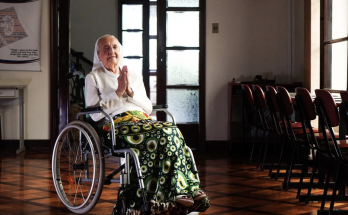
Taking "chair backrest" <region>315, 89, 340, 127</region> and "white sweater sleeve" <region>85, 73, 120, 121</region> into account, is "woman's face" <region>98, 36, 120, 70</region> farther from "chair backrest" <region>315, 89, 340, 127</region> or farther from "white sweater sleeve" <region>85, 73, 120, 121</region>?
"chair backrest" <region>315, 89, 340, 127</region>

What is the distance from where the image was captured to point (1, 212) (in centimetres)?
321

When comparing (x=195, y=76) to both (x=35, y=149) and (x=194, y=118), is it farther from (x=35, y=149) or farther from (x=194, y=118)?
(x=35, y=149)

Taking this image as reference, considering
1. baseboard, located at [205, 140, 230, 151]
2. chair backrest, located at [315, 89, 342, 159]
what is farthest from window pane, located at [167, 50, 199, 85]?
chair backrest, located at [315, 89, 342, 159]

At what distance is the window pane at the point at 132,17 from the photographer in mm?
9352

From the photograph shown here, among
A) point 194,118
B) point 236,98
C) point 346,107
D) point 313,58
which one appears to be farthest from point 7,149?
point 346,107

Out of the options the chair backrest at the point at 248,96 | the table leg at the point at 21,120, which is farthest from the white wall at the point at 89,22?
the chair backrest at the point at 248,96

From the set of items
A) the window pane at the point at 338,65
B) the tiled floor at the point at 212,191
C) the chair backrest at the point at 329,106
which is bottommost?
the tiled floor at the point at 212,191

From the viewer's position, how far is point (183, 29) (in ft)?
19.9

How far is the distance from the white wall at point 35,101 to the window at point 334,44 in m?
3.32

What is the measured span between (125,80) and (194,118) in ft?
9.87

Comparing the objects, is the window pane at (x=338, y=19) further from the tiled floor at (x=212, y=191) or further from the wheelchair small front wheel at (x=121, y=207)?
the wheelchair small front wheel at (x=121, y=207)

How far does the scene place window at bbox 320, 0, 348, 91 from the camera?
15.4 feet

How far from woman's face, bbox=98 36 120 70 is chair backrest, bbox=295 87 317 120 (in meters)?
1.29

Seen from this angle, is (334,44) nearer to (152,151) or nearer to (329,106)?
(329,106)
